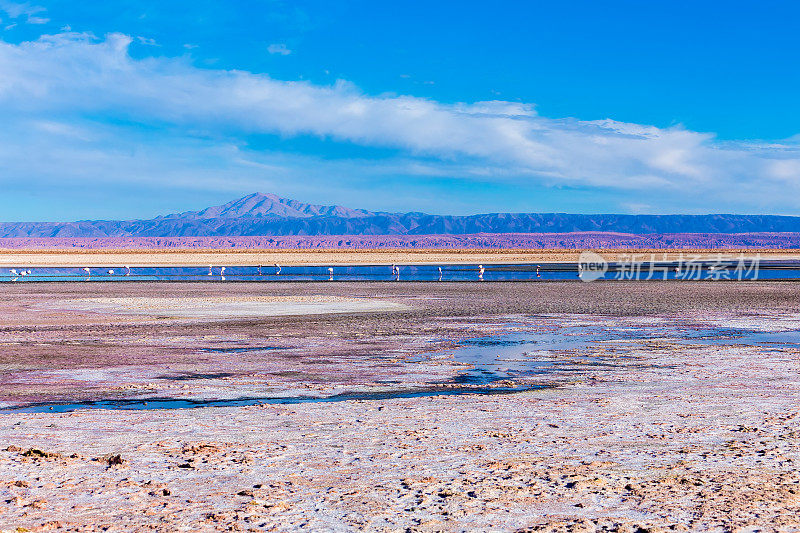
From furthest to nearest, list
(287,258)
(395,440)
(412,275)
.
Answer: (287,258) < (412,275) < (395,440)

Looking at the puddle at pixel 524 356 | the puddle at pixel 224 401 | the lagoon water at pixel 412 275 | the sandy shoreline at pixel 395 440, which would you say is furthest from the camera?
the lagoon water at pixel 412 275

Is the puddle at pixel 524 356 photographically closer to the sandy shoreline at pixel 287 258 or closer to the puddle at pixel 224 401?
the puddle at pixel 224 401

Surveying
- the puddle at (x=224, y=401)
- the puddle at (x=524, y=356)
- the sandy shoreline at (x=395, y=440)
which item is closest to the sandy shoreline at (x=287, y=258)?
the puddle at (x=524, y=356)

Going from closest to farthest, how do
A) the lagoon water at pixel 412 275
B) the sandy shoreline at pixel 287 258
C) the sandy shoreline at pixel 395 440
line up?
1. the sandy shoreline at pixel 395 440
2. the lagoon water at pixel 412 275
3. the sandy shoreline at pixel 287 258

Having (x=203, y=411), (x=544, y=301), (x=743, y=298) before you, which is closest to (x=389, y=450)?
(x=203, y=411)

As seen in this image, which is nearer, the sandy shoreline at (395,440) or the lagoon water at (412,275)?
the sandy shoreline at (395,440)

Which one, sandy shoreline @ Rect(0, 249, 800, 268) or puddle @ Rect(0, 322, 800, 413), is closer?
puddle @ Rect(0, 322, 800, 413)

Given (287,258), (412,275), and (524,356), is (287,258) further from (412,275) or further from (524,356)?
(524,356)

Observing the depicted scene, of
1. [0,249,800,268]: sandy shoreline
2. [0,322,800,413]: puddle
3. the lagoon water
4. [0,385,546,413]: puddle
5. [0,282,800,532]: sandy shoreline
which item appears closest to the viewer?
[0,282,800,532]: sandy shoreline

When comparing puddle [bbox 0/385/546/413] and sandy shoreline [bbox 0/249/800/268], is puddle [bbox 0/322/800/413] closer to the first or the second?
puddle [bbox 0/385/546/413]

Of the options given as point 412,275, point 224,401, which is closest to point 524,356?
point 224,401

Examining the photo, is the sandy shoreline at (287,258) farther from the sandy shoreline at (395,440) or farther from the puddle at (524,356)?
the sandy shoreline at (395,440)

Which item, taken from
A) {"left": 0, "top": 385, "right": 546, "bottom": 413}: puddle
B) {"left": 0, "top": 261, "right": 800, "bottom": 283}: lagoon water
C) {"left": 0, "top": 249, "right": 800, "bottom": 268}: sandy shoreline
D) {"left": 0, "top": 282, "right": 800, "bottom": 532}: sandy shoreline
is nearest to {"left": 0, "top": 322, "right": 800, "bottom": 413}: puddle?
{"left": 0, "top": 385, "right": 546, "bottom": 413}: puddle

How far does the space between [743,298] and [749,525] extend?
2505 centimetres
